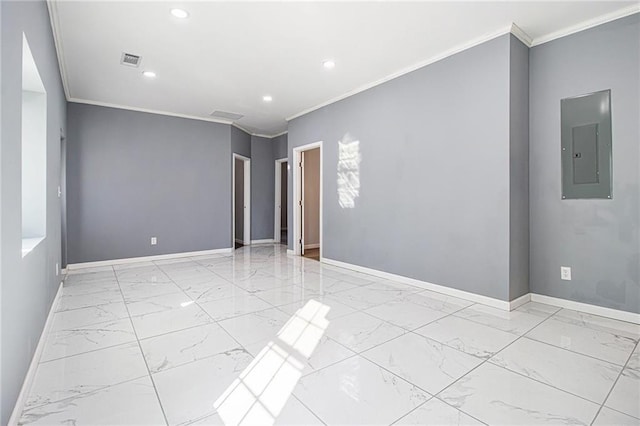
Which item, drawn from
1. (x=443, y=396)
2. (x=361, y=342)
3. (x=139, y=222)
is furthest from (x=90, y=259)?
(x=443, y=396)

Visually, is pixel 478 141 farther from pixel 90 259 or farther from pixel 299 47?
pixel 90 259

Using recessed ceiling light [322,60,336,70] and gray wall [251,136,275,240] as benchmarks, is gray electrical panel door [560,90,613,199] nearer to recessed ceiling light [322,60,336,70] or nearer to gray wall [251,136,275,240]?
recessed ceiling light [322,60,336,70]

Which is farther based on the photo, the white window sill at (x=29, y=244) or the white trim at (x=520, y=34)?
the white trim at (x=520, y=34)

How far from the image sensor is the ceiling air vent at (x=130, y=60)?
3611 mm

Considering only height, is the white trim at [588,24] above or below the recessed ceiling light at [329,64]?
below

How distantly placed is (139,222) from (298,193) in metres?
2.88

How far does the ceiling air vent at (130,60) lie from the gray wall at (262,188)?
397 centimetres

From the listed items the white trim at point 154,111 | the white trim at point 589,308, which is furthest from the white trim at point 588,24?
the white trim at point 154,111

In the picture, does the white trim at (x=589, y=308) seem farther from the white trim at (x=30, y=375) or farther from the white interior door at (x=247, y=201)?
the white interior door at (x=247, y=201)

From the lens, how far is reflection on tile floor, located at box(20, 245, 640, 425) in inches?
63.6

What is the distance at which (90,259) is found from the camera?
5.13 m

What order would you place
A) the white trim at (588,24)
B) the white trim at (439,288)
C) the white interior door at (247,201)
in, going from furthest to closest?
the white interior door at (247,201) → the white trim at (439,288) → the white trim at (588,24)

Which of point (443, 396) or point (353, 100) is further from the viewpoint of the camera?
point (353, 100)

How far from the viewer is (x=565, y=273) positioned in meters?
3.14
